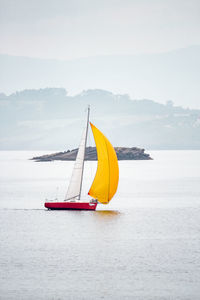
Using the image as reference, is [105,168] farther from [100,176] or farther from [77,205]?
[77,205]

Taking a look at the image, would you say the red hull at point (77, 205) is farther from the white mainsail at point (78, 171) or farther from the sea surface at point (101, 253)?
the white mainsail at point (78, 171)

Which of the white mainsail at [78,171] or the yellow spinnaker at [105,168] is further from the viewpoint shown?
the white mainsail at [78,171]

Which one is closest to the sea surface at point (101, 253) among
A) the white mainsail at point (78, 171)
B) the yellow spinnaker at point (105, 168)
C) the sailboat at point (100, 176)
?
the sailboat at point (100, 176)

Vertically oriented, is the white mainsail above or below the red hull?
above

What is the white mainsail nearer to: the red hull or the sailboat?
the sailboat

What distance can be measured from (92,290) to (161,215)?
1308 inches

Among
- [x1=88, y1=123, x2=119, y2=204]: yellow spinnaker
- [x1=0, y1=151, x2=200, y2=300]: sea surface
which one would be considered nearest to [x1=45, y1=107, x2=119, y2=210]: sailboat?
[x1=88, y1=123, x2=119, y2=204]: yellow spinnaker

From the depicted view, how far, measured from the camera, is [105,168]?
63.1 metres

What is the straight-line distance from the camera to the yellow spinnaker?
206 ft

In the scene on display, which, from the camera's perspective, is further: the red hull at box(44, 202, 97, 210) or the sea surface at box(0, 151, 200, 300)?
the red hull at box(44, 202, 97, 210)

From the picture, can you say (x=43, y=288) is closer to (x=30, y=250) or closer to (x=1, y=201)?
(x=30, y=250)

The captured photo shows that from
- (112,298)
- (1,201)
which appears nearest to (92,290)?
(112,298)

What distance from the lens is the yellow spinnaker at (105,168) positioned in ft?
206

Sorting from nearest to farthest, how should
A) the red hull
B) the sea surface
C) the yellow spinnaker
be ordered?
the sea surface
the yellow spinnaker
the red hull
